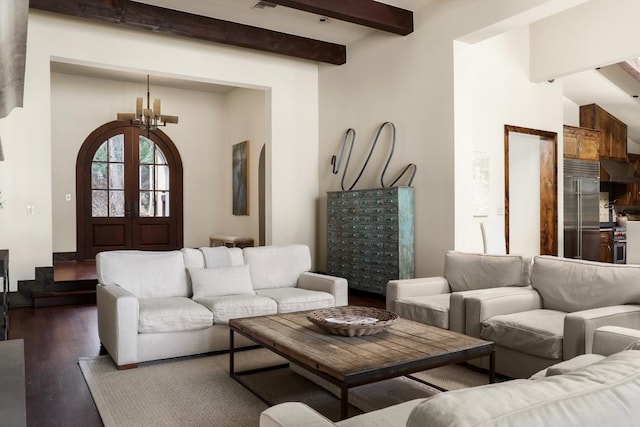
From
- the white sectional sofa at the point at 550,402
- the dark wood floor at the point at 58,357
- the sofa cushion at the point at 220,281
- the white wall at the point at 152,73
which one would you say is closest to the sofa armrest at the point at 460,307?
the sofa cushion at the point at 220,281

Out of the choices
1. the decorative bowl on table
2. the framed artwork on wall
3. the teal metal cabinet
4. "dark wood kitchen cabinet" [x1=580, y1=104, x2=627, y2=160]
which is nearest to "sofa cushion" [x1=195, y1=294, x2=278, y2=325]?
the decorative bowl on table

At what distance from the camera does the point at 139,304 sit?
366 centimetres

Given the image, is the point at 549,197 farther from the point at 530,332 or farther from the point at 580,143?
the point at 530,332

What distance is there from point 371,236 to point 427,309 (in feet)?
7.82

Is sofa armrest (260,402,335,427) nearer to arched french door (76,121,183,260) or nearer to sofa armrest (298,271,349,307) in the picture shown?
sofa armrest (298,271,349,307)

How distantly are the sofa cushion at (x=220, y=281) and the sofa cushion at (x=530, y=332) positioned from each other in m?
1.92

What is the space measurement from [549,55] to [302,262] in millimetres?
4141

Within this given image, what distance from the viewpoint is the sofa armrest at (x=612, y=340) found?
7.11 feet

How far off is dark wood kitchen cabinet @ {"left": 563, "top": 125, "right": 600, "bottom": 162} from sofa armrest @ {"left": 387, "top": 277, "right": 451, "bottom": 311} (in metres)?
4.21

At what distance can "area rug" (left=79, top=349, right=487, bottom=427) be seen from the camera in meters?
2.64

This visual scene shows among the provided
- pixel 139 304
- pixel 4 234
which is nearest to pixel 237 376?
pixel 139 304

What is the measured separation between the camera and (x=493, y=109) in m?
6.04

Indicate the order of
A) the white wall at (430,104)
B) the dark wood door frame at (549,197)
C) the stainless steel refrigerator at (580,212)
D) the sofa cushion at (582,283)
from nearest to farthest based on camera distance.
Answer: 1. the sofa cushion at (582,283)
2. the white wall at (430,104)
3. the dark wood door frame at (549,197)
4. the stainless steel refrigerator at (580,212)

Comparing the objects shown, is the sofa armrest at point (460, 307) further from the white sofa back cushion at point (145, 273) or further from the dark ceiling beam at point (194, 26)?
the dark ceiling beam at point (194, 26)
